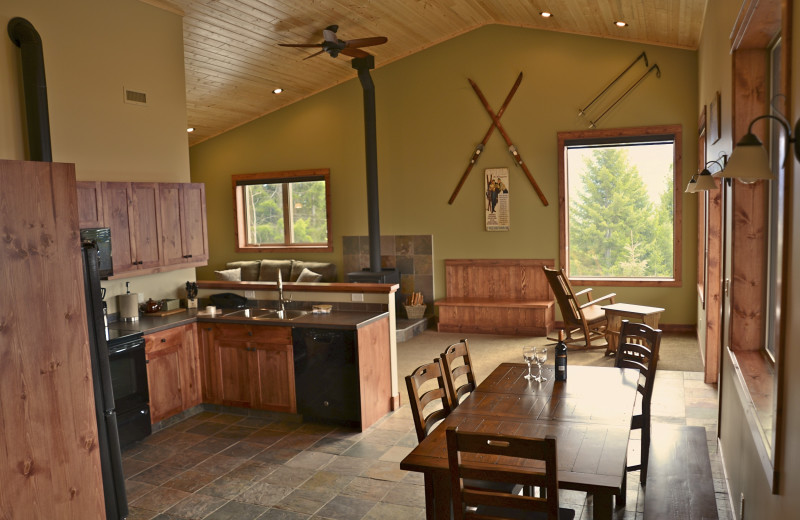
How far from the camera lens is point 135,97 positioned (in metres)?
5.83

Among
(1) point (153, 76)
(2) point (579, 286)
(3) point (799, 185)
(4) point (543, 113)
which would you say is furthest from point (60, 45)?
(2) point (579, 286)

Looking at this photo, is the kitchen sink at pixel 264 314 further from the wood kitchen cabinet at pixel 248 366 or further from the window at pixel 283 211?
the window at pixel 283 211

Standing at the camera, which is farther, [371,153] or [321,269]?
[321,269]

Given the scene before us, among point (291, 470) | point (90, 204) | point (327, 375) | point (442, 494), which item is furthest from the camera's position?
point (327, 375)

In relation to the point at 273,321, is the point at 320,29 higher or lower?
higher

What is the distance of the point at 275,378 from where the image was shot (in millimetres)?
5328

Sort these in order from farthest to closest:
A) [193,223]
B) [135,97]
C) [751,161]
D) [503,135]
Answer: [503,135]
[193,223]
[135,97]
[751,161]

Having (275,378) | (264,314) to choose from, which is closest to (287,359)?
(275,378)

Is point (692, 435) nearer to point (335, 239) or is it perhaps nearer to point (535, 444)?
point (535, 444)

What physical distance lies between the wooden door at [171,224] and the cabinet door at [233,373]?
37.9 inches

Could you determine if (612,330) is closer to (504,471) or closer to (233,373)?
(233,373)

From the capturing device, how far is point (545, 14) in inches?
309

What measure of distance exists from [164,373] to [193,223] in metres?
1.57

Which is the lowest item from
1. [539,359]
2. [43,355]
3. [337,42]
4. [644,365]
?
[644,365]
